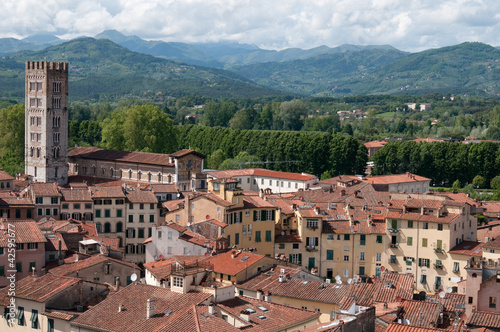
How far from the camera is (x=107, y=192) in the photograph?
212 feet

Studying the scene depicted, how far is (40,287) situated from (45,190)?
87.8ft

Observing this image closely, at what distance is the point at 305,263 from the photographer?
2260 inches

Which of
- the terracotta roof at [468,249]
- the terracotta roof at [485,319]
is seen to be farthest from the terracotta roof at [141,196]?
the terracotta roof at [485,319]

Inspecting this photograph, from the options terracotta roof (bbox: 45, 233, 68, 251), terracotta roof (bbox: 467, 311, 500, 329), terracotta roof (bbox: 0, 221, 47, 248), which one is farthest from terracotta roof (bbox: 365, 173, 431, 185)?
terracotta roof (bbox: 467, 311, 500, 329)

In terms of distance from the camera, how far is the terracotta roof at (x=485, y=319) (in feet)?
103

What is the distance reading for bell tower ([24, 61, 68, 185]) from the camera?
8738 centimetres

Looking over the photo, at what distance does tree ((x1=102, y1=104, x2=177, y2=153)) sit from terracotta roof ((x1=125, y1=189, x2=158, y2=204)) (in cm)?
4947

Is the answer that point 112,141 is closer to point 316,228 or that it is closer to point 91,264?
point 316,228

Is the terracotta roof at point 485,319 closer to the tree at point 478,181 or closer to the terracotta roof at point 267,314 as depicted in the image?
the terracotta roof at point 267,314

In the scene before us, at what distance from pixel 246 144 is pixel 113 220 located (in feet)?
239

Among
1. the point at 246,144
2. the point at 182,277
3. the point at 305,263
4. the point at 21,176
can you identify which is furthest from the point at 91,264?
the point at 246,144

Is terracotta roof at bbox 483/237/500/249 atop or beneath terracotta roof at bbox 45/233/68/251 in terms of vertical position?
beneath

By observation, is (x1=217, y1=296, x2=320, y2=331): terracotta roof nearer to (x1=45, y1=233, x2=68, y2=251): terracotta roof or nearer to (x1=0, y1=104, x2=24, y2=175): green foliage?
(x1=45, y1=233, x2=68, y2=251): terracotta roof

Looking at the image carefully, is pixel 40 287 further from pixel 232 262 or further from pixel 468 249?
pixel 468 249
